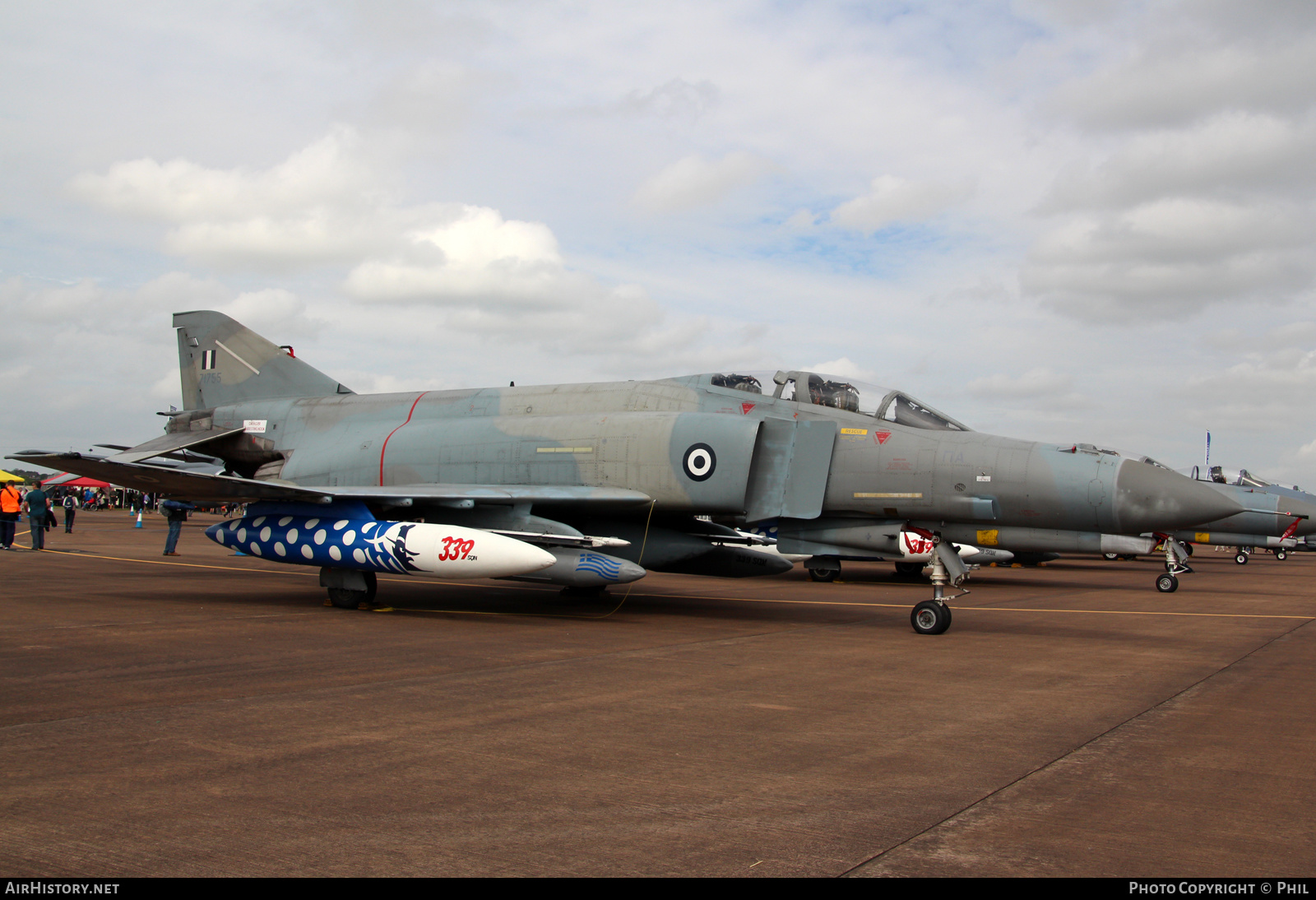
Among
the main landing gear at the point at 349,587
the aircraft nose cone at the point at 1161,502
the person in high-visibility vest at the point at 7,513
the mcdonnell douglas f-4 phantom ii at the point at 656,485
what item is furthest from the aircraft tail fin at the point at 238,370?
the aircraft nose cone at the point at 1161,502

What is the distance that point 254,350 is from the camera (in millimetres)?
14781

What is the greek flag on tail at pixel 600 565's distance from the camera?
31.6ft

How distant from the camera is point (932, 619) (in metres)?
9.41

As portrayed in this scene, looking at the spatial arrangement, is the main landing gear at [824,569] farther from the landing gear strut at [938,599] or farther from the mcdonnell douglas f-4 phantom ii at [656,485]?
the landing gear strut at [938,599]

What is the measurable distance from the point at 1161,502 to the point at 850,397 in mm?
3301

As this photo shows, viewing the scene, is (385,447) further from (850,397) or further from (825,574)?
(825,574)

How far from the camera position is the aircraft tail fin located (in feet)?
48.1

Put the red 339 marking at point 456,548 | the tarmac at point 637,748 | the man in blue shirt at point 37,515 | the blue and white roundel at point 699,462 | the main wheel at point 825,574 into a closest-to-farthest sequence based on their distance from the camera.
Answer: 1. the tarmac at point 637,748
2. the red 339 marking at point 456,548
3. the blue and white roundel at point 699,462
4. the main wheel at point 825,574
5. the man in blue shirt at point 37,515

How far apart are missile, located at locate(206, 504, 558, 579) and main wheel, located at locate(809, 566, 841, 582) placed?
9906 millimetres

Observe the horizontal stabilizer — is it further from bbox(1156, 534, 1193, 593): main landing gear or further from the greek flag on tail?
bbox(1156, 534, 1193, 593): main landing gear

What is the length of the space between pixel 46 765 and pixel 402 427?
860cm

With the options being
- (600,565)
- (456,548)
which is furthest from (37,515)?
(600,565)

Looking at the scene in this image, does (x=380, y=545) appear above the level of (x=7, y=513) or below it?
above

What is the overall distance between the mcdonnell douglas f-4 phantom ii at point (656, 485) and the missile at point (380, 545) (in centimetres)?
2
